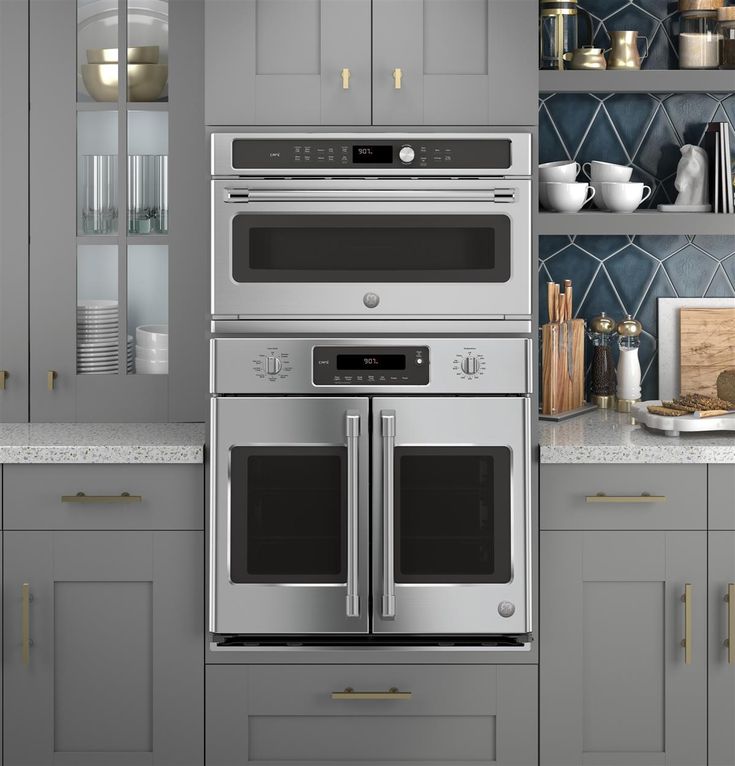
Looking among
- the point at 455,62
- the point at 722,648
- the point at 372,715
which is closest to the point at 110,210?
the point at 455,62

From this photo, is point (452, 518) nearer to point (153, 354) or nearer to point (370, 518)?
point (370, 518)

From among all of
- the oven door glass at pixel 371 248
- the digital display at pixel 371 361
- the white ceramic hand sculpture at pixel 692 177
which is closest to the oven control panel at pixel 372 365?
the digital display at pixel 371 361

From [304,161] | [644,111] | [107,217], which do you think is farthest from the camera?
[644,111]

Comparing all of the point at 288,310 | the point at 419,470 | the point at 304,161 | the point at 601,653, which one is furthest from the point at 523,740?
the point at 304,161

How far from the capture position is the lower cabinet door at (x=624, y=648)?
260 centimetres

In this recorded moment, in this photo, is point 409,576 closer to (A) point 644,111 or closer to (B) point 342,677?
(B) point 342,677

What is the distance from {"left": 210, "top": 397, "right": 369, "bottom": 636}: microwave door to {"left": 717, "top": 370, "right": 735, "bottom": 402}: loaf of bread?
105cm

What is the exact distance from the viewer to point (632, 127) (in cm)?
323

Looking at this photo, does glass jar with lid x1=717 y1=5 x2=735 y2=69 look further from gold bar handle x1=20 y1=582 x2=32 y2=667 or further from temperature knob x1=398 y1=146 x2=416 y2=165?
gold bar handle x1=20 y1=582 x2=32 y2=667

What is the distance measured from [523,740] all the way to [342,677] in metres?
0.48

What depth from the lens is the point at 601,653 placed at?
8.59 feet

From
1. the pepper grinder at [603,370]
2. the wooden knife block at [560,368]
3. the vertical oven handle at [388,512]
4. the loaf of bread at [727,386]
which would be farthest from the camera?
the pepper grinder at [603,370]

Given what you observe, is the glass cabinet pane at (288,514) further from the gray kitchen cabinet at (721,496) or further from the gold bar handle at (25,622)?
the gray kitchen cabinet at (721,496)

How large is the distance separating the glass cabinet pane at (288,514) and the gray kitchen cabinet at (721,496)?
35.7 inches
